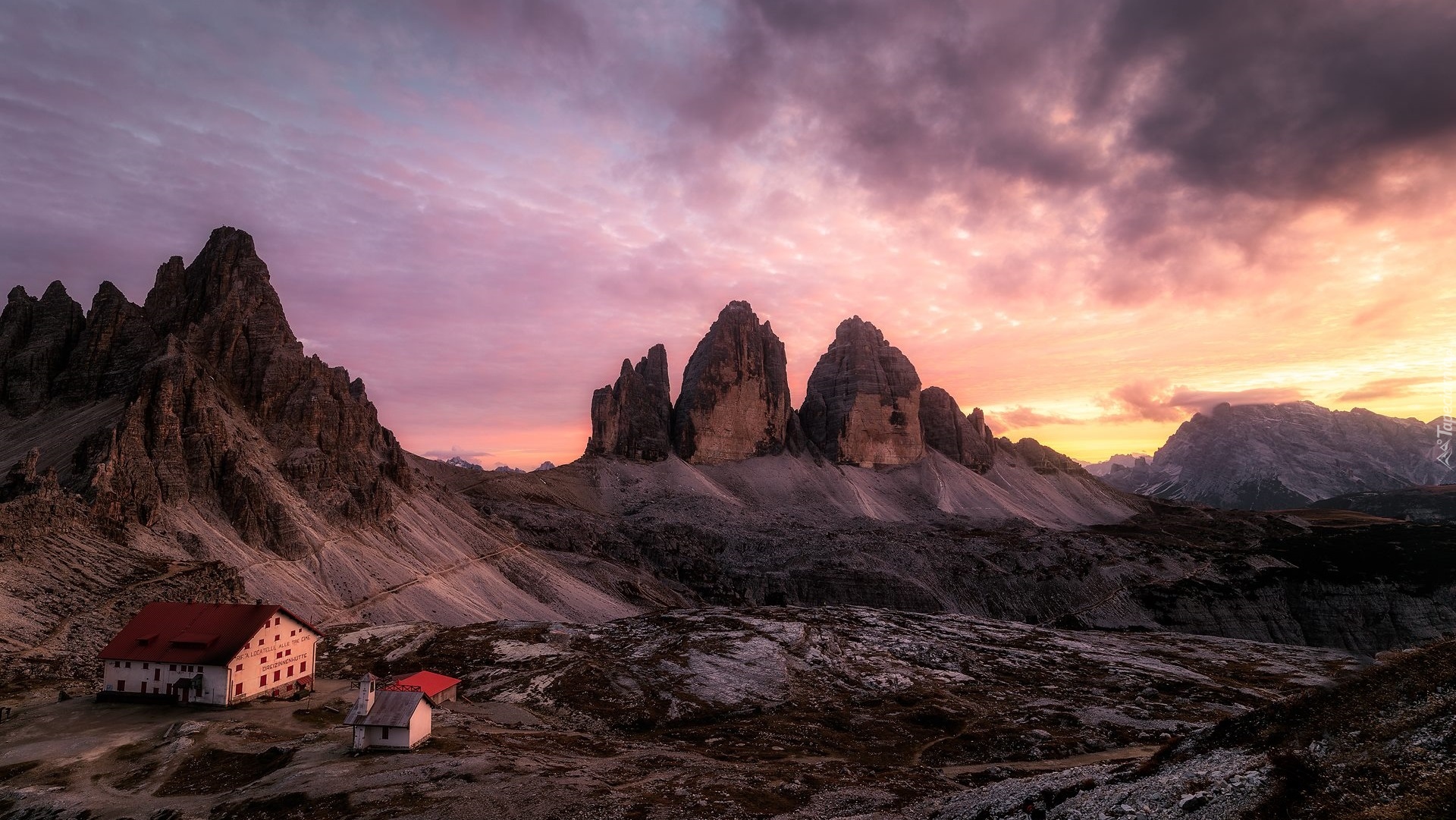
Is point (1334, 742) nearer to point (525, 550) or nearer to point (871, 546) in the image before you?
point (525, 550)

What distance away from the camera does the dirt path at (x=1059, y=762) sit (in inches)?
2249

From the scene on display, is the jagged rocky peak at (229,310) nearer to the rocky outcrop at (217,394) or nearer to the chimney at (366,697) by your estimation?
the rocky outcrop at (217,394)

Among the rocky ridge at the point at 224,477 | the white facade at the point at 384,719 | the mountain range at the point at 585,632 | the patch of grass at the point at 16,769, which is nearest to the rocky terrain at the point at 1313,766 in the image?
the mountain range at the point at 585,632

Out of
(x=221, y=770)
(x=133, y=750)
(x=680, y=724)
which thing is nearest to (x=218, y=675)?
(x=133, y=750)

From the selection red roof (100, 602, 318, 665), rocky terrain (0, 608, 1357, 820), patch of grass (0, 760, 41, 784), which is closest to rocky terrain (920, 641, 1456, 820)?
rocky terrain (0, 608, 1357, 820)

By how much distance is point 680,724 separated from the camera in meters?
74.0

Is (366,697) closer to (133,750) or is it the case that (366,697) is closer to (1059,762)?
(133,750)

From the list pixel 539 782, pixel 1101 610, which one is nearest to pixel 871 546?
pixel 1101 610

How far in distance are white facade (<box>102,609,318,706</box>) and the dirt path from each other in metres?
59.1

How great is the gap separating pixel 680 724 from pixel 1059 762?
34.6 metres

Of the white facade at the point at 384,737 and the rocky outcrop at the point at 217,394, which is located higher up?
the rocky outcrop at the point at 217,394

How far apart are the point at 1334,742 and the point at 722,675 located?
2730 inches

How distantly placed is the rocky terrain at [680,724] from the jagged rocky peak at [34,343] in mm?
97706

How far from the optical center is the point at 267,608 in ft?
220
